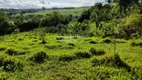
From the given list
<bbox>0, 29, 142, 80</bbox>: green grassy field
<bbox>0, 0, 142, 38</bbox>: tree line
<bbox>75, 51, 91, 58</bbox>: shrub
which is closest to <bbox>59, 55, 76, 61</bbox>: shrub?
<bbox>0, 29, 142, 80</bbox>: green grassy field

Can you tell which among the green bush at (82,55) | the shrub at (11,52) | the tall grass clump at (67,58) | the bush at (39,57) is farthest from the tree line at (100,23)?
the shrub at (11,52)

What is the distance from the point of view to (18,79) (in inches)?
782

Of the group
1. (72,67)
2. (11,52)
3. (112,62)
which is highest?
(112,62)

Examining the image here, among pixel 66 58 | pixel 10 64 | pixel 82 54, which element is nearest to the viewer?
pixel 10 64

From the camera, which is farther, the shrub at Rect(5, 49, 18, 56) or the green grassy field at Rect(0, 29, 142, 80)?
the shrub at Rect(5, 49, 18, 56)

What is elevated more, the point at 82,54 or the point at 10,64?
the point at 10,64

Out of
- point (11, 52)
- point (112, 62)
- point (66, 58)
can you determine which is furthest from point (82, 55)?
point (11, 52)

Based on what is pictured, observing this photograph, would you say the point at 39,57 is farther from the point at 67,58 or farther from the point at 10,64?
the point at 10,64

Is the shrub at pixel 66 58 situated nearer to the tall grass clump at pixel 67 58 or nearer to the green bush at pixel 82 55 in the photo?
the tall grass clump at pixel 67 58

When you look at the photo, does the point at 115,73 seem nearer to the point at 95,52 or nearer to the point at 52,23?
the point at 95,52

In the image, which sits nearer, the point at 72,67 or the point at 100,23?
the point at 72,67

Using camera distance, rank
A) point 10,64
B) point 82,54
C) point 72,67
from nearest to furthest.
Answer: point 72,67 → point 10,64 → point 82,54

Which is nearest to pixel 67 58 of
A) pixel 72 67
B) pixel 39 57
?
pixel 39 57

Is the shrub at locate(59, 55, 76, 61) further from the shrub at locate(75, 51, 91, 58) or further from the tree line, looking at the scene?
the tree line
